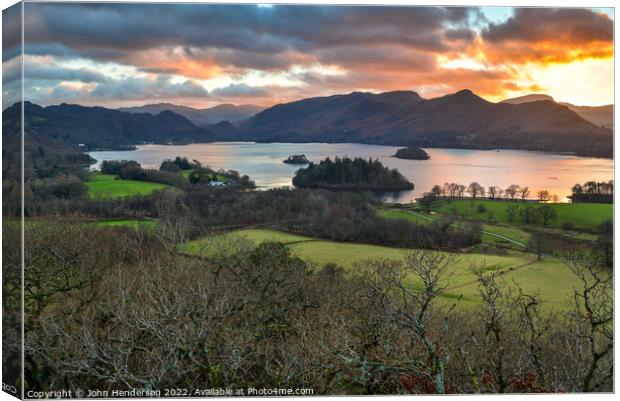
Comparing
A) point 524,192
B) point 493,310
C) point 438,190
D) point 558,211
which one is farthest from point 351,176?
point 558,211

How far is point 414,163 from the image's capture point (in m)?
8.92

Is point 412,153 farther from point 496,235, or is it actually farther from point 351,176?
point 496,235

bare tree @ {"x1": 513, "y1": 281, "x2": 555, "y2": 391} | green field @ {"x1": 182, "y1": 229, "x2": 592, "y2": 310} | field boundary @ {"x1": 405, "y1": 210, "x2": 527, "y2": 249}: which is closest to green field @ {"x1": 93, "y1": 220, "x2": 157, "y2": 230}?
green field @ {"x1": 182, "y1": 229, "x2": 592, "y2": 310}

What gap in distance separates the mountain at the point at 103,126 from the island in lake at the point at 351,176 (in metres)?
1.95

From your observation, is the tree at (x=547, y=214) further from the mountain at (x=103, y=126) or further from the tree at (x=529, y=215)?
the mountain at (x=103, y=126)

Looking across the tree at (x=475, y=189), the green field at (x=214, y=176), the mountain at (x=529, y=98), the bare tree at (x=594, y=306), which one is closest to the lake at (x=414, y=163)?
the tree at (x=475, y=189)

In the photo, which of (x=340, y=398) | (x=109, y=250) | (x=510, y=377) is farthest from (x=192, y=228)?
(x=510, y=377)

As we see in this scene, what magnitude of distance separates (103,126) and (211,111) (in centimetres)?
164

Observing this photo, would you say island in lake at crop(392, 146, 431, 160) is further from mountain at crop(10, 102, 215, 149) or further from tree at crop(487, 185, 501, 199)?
mountain at crop(10, 102, 215, 149)

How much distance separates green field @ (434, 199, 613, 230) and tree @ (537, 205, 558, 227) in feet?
0.13

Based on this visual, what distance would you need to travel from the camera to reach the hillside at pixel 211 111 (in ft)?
30.0

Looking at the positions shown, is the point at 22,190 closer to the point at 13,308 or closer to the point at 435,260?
the point at 13,308

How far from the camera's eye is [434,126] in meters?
9.17

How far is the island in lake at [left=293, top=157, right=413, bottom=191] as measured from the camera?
28.4 ft
